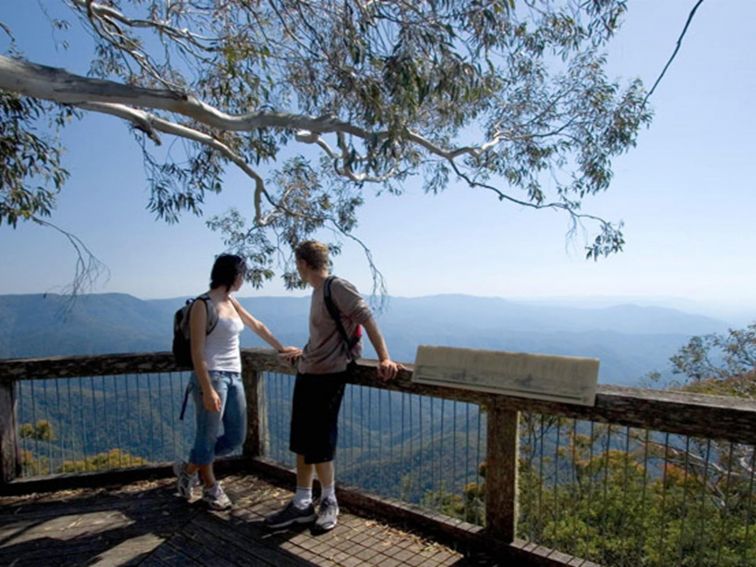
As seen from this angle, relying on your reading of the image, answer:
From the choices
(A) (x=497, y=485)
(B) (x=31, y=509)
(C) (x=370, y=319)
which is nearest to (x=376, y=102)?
(C) (x=370, y=319)

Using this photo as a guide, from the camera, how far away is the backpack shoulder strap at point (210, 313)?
282 cm

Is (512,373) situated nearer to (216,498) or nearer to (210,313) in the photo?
(210,313)

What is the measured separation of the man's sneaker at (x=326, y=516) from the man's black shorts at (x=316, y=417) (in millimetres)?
275

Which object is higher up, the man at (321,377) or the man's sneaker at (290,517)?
the man at (321,377)

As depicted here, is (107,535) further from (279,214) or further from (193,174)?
(279,214)

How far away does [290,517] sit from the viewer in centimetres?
280

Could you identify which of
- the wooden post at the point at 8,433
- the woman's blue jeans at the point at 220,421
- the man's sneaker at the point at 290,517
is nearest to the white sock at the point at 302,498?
the man's sneaker at the point at 290,517

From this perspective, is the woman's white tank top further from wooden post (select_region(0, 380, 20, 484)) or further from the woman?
wooden post (select_region(0, 380, 20, 484))

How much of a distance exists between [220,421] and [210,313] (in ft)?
2.11

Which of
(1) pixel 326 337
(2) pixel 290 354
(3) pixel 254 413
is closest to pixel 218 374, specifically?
(2) pixel 290 354

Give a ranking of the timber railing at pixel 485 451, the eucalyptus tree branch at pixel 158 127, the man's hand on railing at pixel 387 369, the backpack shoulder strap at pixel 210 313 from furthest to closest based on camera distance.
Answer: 1. the eucalyptus tree branch at pixel 158 127
2. the backpack shoulder strap at pixel 210 313
3. the man's hand on railing at pixel 387 369
4. the timber railing at pixel 485 451

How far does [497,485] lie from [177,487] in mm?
2096

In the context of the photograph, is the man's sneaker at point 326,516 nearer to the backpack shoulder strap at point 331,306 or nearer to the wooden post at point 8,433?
the backpack shoulder strap at point 331,306

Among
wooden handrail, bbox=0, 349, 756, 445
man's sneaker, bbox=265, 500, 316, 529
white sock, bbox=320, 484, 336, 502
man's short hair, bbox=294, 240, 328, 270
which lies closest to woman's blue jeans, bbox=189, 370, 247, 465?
man's sneaker, bbox=265, 500, 316, 529
